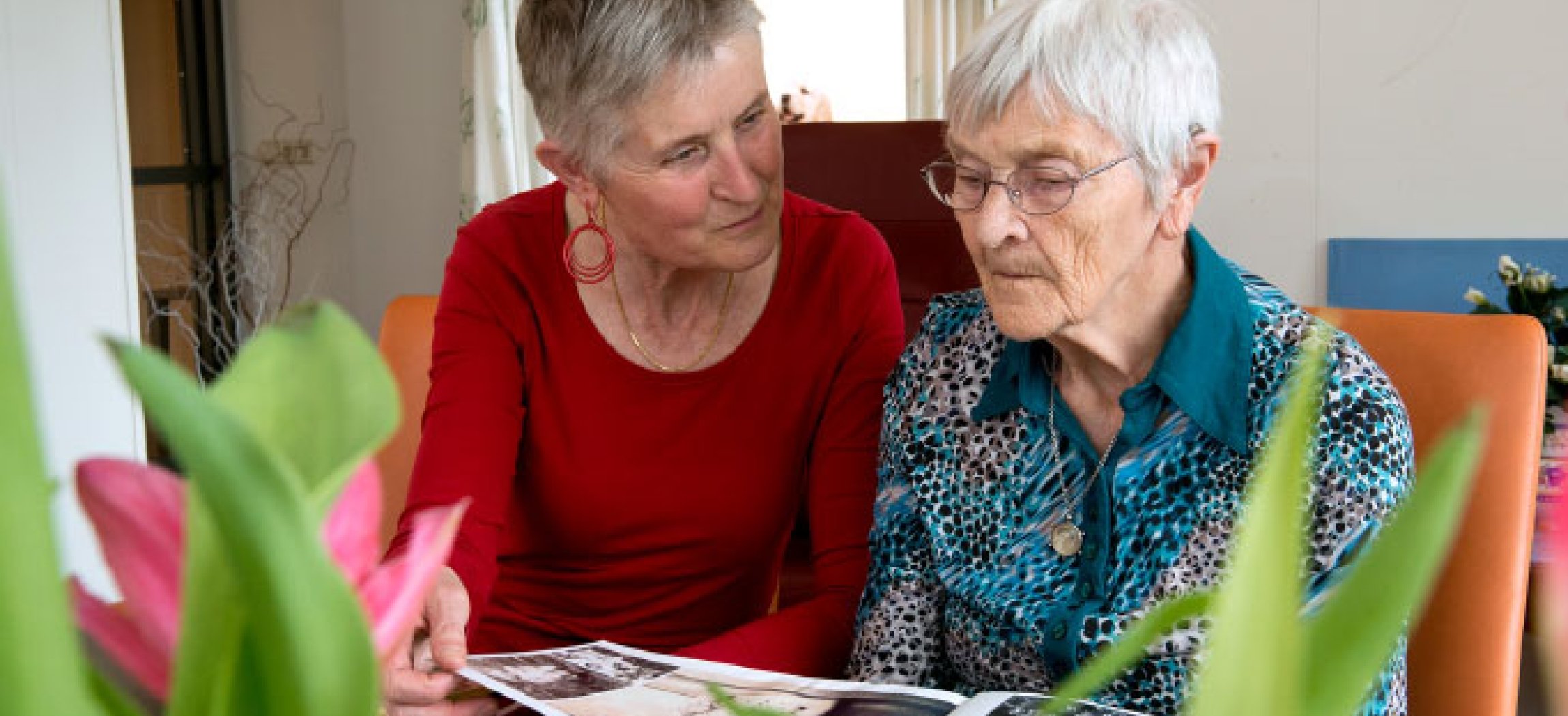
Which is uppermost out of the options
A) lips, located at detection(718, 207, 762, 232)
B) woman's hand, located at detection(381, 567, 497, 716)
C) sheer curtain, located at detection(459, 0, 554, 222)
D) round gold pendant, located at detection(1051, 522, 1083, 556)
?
sheer curtain, located at detection(459, 0, 554, 222)

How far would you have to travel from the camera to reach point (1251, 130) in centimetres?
354

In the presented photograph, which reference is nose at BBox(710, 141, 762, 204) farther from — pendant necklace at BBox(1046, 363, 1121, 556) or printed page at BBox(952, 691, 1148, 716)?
printed page at BBox(952, 691, 1148, 716)

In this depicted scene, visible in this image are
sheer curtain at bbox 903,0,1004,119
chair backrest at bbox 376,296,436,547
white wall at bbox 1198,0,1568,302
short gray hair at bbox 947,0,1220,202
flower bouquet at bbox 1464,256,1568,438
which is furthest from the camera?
sheer curtain at bbox 903,0,1004,119

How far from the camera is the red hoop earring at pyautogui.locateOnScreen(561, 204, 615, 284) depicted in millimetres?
1689

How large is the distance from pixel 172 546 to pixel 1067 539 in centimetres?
109

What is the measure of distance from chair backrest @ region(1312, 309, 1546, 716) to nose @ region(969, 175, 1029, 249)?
0.95ft

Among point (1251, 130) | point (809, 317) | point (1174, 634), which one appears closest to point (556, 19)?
point (809, 317)

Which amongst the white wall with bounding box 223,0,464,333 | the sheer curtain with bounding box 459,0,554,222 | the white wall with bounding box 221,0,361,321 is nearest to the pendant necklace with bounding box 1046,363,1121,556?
the sheer curtain with bounding box 459,0,554,222

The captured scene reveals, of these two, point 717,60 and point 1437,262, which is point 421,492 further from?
point 1437,262

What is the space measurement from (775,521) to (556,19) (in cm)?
58

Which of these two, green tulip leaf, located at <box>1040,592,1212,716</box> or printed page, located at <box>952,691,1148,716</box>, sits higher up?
green tulip leaf, located at <box>1040,592,1212,716</box>

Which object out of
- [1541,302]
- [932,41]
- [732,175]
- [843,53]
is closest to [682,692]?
[732,175]

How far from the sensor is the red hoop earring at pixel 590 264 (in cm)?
169

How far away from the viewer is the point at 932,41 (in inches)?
187
